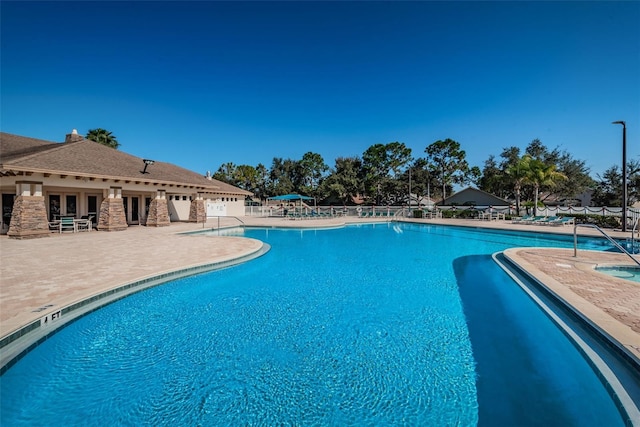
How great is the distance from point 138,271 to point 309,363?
484 centimetres

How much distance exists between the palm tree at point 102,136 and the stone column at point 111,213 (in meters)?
19.9

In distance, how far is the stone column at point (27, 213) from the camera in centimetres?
1088

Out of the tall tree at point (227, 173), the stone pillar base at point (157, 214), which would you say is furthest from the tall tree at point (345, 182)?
the stone pillar base at point (157, 214)

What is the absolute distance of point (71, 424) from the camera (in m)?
2.54

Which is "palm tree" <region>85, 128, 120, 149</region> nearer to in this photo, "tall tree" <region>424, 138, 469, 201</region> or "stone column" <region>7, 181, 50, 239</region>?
"stone column" <region>7, 181, 50, 239</region>

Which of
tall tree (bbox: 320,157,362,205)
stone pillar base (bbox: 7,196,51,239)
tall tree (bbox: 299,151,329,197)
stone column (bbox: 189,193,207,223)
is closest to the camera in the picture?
stone pillar base (bbox: 7,196,51,239)

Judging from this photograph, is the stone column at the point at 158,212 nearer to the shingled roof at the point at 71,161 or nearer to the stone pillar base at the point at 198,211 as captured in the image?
the shingled roof at the point at 71,161

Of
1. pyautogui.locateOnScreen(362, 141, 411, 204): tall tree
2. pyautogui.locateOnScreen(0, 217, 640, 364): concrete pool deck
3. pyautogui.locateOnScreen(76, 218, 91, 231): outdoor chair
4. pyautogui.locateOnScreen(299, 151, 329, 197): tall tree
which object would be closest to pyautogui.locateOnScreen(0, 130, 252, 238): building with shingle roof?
pyautogui.locateOnScreen(76, 218, 91, 231): outdoor chair

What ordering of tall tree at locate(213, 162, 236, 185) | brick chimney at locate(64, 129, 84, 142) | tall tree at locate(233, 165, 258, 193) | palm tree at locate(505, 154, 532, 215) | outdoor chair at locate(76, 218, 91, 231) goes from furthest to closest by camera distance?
tall tree at locate(213, 162, 236, 185) → tall tree at locate(233, 165, 258, 193) → palm tree at locate(505, 154, 532, 215) → brick chimney at locate(64, 129, 84, 142) → outdoor chair at locate(76, 218, 91, 231)

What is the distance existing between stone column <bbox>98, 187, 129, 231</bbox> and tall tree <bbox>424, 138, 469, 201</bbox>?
31.2m

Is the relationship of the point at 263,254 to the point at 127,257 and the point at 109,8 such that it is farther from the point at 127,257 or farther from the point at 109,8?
the point at 109,8

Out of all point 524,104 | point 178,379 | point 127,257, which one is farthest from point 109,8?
point 524,104

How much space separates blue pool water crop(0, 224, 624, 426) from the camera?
Answer: 2682mm

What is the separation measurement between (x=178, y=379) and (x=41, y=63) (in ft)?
60.5
